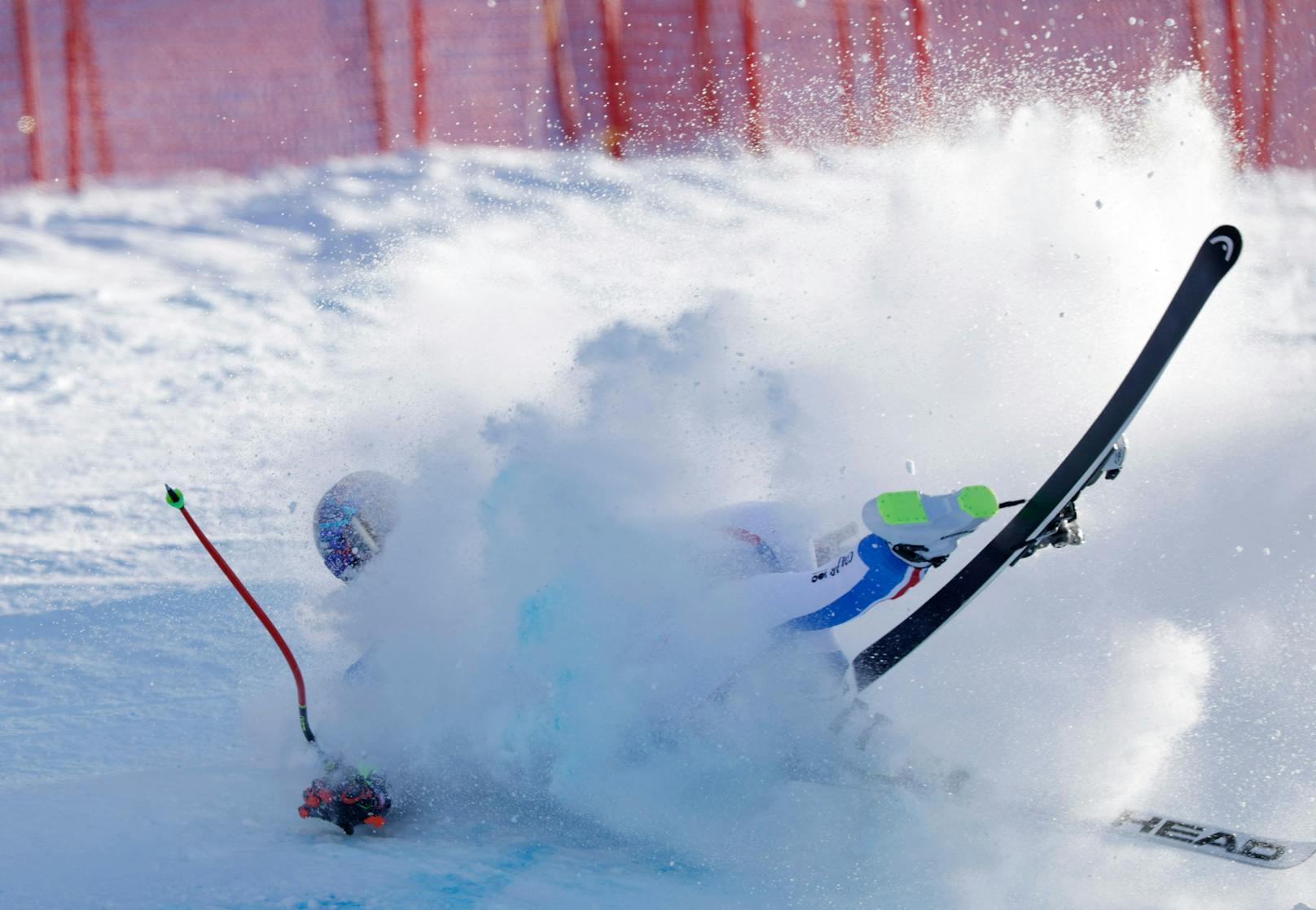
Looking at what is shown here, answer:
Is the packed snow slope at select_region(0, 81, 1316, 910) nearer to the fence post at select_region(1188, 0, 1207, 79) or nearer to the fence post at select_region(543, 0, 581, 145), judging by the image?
the fence post at select_region(543, 0, 581, 145)

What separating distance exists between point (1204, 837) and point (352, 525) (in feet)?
8.58

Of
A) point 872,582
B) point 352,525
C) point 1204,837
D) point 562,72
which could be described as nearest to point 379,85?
point 562,72

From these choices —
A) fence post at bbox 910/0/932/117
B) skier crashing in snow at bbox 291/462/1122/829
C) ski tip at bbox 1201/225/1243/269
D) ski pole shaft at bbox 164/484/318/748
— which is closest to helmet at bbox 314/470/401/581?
skier crashing in snow at bbox 291/462/1122/829

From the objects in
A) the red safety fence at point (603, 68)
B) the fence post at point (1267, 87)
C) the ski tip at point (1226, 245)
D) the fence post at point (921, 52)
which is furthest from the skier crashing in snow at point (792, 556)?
the fence post at point (1267, 87)

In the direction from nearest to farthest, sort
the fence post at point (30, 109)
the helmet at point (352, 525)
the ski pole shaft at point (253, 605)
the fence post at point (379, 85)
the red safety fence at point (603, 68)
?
the ski pole shaft at point (253, 605), the helmet at point (352, 525), the fence post at point (30, 109), the red safety fence at point (603, 68), the fence post at point (379, 85)

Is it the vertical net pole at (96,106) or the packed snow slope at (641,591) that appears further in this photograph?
the vertical net pole at (96,106)

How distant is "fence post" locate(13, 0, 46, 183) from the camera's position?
22.2 feet

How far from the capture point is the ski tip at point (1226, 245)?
2660 mm

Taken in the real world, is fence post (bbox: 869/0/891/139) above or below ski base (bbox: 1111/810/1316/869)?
above

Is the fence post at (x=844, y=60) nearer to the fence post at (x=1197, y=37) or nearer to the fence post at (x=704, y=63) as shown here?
the fence post at (x=704, y=63)

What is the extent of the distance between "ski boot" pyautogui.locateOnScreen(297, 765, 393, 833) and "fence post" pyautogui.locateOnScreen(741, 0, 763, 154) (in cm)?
544

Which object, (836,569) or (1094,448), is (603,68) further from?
(1094,448)

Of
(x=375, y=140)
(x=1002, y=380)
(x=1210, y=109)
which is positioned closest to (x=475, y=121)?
(x=375, y=140)

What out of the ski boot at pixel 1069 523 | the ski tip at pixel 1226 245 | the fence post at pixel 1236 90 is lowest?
the ski boot at pixel 1069 523
